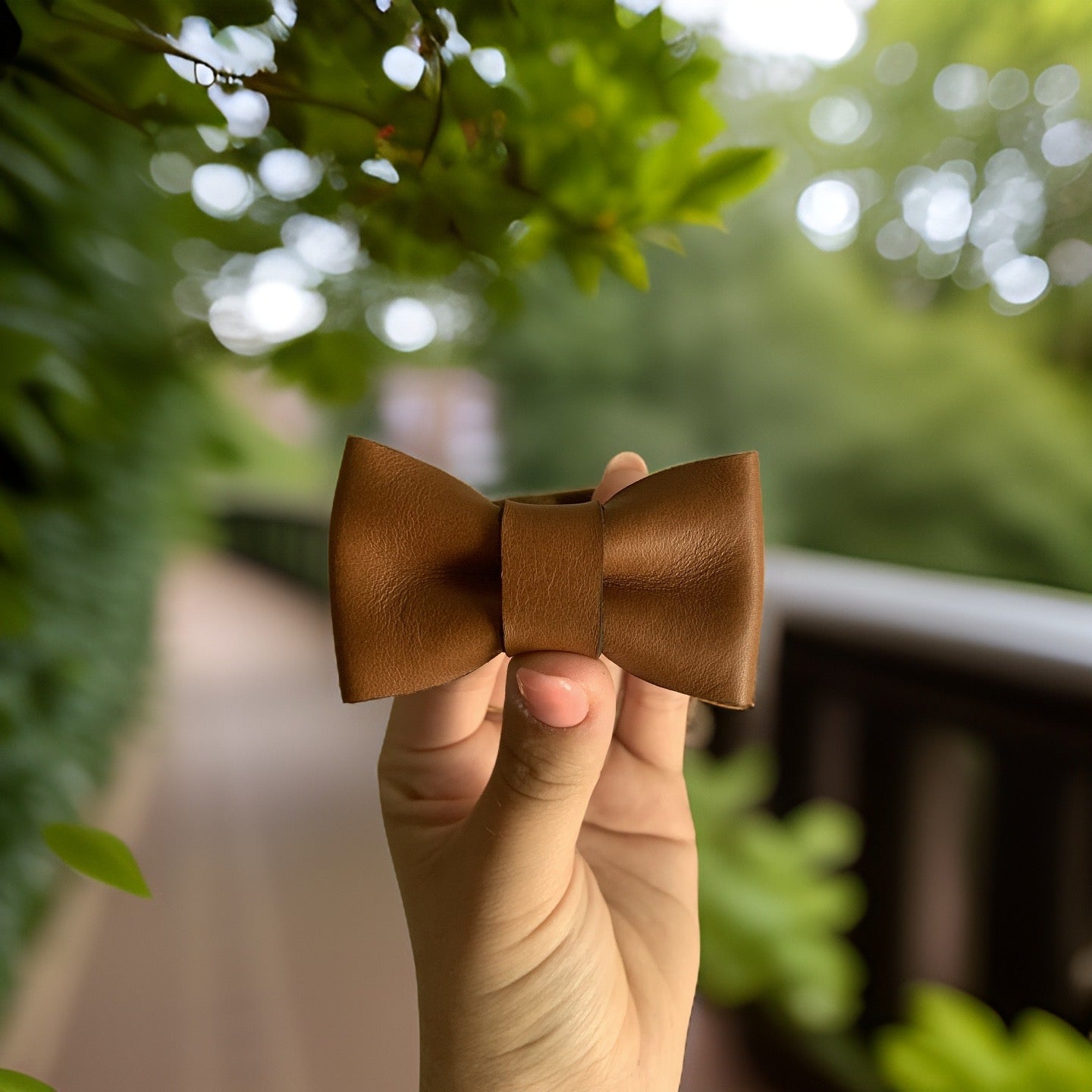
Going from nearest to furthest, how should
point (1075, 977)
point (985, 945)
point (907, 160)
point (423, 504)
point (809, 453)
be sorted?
point (423, 504)
point (1075, 977)
point (985, 945)
point (907, 160)
point (809, 453)

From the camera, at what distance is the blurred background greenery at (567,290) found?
0.33 m

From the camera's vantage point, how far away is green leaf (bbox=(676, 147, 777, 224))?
368 mm

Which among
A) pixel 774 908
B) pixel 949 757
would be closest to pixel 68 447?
pixel 774 908

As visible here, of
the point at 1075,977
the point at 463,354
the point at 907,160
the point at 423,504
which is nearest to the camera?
the point at 423,504

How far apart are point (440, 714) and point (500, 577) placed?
151 mm

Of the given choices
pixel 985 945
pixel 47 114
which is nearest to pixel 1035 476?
pixel 985 945

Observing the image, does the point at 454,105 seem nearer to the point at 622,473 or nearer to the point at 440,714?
the point at 622,473

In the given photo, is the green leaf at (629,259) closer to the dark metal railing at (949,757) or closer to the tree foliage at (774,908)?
the dark metal railing at (949,757)

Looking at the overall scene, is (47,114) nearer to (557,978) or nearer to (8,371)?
(8,371)

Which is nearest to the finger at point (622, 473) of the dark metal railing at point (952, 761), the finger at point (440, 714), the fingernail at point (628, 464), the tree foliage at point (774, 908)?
the fingernail at point (628, 464)

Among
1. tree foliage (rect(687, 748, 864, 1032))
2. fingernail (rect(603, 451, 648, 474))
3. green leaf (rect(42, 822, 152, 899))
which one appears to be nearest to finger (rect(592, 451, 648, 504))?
fingernail (rect(603, 451, 648, 474))

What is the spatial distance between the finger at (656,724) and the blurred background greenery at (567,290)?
24 cm

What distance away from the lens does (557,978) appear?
392 mm

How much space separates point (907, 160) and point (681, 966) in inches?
61.7
